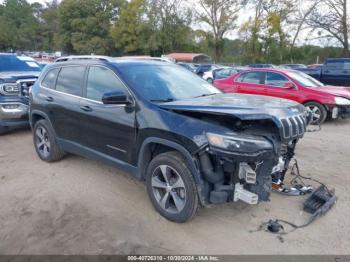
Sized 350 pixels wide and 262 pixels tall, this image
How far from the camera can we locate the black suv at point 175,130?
10.8ft

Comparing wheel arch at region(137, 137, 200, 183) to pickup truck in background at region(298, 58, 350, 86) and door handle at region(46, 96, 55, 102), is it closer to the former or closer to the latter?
door handle at region(46, 96, 55, 102)

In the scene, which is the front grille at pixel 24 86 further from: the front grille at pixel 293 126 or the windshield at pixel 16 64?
the front grille at pixel 293 126

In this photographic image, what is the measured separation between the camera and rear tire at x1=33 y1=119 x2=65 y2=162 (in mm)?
5418

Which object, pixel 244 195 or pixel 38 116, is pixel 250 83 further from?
pixel 244 195

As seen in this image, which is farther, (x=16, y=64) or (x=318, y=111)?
(x=318, y=111)

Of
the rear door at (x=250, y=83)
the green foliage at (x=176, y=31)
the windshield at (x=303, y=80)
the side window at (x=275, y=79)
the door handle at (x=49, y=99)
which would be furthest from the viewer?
the green foliage at (x=176, y=31)

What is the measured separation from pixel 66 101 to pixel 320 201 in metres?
3.69

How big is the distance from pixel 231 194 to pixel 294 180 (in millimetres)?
1854

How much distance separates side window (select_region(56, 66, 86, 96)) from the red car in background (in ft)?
19.6

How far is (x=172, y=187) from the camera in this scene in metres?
3.67

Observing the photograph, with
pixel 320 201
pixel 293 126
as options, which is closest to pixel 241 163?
pixel 293 126

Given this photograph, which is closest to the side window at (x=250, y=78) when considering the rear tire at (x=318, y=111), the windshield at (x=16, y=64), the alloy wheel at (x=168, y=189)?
the rear tire at (x=318, y=111)

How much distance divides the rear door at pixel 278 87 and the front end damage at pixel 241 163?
608cm

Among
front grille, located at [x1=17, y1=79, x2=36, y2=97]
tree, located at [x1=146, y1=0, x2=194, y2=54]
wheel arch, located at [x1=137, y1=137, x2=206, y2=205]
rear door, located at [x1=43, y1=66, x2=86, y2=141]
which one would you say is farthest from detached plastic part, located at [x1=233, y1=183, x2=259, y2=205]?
tree, located at [x1=146, y1=0, x2=194, y2=54]
